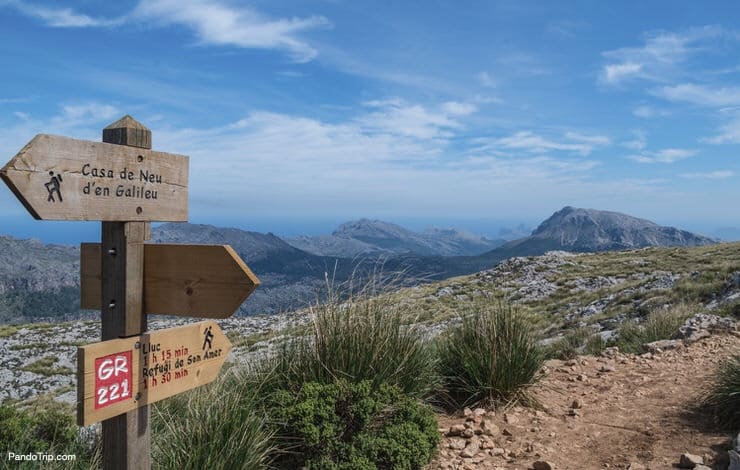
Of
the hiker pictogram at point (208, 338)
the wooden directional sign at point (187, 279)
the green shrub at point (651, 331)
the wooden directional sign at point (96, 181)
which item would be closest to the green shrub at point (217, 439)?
the hiker pictogram at point (208, 338)

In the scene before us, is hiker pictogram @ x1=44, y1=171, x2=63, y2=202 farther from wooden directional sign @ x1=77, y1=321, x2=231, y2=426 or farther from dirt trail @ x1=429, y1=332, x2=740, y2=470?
dirt trail @ x1=429, y1=332, x2=740, y2=470

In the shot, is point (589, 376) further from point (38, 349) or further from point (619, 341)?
point (38, 349)

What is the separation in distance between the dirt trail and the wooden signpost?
2621 mm

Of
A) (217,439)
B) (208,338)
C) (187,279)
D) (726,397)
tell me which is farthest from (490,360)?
(187,279)

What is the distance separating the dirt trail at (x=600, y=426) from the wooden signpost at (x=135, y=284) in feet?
8.60

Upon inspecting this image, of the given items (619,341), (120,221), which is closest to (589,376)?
(619,341)

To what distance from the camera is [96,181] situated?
9.29 ft

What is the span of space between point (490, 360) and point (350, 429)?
2121mm

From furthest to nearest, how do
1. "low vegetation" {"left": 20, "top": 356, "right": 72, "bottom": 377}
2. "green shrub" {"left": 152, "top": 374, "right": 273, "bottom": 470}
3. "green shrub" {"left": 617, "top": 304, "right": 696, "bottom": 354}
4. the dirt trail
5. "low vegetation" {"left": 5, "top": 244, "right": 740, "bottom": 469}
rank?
"low vegetation" {"left": 20, "top": 356, "right": 72, "bottom": 377}, "green shrub" {"left": 617, "top": 304, "right": 696, "bottom": 354}, the dirt trail, "low vegetation" {"left": 5, "top": 244, "right": 740, "bottom": 469}, "green shrub" {"left": 152, "top": 374, "right": 273, "bottom": 470}

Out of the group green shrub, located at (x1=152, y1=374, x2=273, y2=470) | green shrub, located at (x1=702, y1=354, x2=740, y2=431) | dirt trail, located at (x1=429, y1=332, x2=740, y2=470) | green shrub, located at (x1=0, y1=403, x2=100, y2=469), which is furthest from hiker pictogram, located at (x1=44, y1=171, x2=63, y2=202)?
green shrub, located at (x1=702, y1=354, x2=740, y2=431)

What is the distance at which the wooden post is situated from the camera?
2967 mm

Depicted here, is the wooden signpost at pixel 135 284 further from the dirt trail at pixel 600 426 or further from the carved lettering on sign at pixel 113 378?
the dirt trail at pixel 600 426

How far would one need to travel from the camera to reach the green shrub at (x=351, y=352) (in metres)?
5.32

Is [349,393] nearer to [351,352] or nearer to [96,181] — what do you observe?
[351,352]
